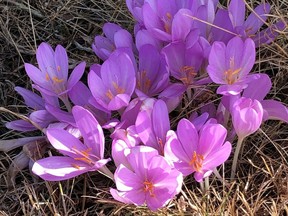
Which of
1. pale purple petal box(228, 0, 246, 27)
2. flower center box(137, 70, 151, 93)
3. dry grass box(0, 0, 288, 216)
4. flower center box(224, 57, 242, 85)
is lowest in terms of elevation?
dry grass box(0, 0, 288, 216)

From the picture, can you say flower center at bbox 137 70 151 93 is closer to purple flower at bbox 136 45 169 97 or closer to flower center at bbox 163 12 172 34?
purple flower at bbox 136 45 169 97

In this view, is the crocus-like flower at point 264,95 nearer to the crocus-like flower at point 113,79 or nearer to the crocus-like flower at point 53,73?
the crocus-like flower at point 113,79

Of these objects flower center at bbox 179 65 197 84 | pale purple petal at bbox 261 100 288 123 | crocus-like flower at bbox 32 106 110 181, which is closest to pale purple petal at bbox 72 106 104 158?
crocus-like flower at bbox 32 106 110 181

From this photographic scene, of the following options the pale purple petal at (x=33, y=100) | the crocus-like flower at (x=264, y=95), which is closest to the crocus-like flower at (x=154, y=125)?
the crocus-like flower at (x=264, y=95)

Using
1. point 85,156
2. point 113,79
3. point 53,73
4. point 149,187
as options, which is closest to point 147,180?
point 149,187

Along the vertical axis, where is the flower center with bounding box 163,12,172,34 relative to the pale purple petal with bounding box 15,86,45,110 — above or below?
above

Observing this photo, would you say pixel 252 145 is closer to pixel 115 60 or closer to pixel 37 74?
pixel 115 60

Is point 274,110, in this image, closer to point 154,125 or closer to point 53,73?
point 154,125

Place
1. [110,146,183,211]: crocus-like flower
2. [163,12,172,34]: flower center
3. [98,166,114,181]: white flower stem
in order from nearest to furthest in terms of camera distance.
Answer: [110,146,183,211]: crocus-like flower < [98,166,114,181]: white flower stem < [163,12,172,34]: flower center
